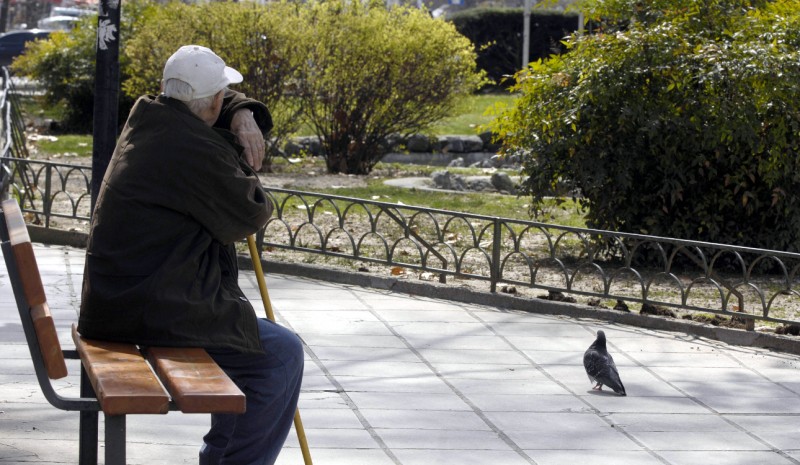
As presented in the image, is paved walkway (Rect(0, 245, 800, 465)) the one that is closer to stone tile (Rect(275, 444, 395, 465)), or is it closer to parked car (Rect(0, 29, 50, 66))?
stone tile (Rect(275, 444, 395, 465))

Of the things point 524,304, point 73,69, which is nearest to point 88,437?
point 524,304

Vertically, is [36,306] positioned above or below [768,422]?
above

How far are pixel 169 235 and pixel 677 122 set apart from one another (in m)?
6.09

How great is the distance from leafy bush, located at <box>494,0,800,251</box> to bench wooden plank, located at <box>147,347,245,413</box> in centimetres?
594

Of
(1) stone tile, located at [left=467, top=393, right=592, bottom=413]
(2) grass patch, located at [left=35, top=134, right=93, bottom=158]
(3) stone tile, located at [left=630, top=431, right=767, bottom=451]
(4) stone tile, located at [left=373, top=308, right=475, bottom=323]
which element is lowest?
(3) stone tile, located at [left=630, top=431, right=767, bottom=451]

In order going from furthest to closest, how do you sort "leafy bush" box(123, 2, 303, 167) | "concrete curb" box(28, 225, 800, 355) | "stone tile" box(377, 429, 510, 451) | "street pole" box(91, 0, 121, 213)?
"leafy bush" box(123, 2, 303, 167), "concrete curb" box(28, 225, 800, 355), "street pole" box(91, 0, 121, 213), "stone tile" box(377, 429, 510, 451)

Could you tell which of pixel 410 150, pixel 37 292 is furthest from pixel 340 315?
pixel 410 150

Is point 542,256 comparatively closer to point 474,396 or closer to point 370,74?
point 474,396

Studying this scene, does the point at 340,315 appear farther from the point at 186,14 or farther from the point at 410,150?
the point at 410,150

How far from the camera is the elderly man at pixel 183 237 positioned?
3.74 metres

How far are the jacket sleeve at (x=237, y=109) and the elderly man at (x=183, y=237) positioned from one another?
253 mm

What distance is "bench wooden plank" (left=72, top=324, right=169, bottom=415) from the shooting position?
3.26 metres

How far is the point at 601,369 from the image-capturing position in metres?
5.98

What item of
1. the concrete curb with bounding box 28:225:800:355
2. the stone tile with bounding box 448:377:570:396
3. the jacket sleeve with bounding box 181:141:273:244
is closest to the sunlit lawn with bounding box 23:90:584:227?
the concrete curb with bounding box 28:225:800:355
